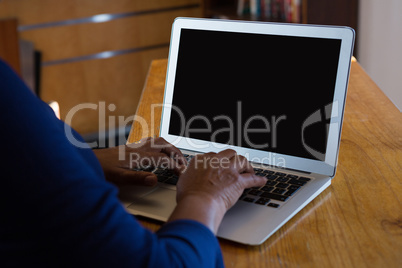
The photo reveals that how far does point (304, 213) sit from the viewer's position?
846mm

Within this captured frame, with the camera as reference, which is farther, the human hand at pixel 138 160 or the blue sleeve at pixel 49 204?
the human hand at pixel 138 160

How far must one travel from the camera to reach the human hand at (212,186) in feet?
2.41

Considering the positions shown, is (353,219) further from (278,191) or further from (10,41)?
(10,41)

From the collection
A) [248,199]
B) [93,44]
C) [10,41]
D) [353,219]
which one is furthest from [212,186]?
[93,44]

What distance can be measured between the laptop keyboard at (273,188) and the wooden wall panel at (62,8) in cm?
258

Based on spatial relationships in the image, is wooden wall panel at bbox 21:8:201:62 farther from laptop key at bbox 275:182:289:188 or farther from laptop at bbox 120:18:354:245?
laptop key at bbox 275:182:289:188

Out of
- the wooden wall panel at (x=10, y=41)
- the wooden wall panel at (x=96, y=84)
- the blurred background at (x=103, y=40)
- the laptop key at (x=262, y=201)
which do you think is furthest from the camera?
the wooden wall panel at (x=96, y=84)

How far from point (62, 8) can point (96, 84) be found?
57 centimetres

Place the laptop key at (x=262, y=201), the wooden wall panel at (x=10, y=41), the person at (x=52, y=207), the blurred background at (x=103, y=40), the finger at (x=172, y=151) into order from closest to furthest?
the person at (x=52, y=207)
the laptop key at (x=262, y=201)
the finger at (x=172, y=151)
the blurred background at (x=103, y=40)
the wooden wall panel at (x=10, y=41)

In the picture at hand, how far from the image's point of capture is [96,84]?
3.58 meters

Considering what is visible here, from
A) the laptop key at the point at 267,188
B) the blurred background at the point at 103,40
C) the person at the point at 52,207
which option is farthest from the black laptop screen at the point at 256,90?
the blurred background at the point at 103,40

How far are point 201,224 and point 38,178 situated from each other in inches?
9.5

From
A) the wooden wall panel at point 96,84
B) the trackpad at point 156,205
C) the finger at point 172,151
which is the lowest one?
the wooden wall panel at point 96,84

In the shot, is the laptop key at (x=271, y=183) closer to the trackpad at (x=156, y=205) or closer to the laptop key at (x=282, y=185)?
the laptop key at (x=282, y=185)
